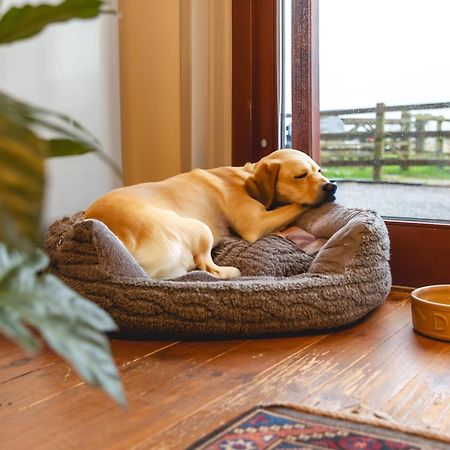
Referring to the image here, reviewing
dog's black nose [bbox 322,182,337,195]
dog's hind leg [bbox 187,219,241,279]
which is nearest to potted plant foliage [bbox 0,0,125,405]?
dog's hind leg [bbox 187,219,241,279]

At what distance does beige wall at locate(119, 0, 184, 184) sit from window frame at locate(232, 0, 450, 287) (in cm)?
25

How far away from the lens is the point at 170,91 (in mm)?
2727

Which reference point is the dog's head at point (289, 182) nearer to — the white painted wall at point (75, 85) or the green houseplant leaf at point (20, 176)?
the white painted wall at point (75, 85)

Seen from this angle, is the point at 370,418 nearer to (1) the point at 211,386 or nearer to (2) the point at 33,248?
(1) the point at 211,386

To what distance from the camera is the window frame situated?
87.6 inches

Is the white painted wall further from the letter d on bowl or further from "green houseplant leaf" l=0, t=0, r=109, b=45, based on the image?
"green houseplant leaf" l=0, t=0, r=109, b=45

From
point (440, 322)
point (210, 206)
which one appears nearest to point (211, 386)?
point (440, 322)

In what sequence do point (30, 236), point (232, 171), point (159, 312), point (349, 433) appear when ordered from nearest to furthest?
1. point (30, 236)
2. point (349, 433)
3. point (159, 312)
4. point (232, 171)

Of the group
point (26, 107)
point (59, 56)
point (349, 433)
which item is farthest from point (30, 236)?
point (59, 56)

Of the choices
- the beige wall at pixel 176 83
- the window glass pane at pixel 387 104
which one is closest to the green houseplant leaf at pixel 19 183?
the window glass pane at pixel 387 104

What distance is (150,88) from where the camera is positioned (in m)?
2.79

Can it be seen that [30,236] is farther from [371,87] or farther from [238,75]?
[238,75]

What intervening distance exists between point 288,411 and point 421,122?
1382mm

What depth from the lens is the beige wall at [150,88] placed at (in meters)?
2.71
